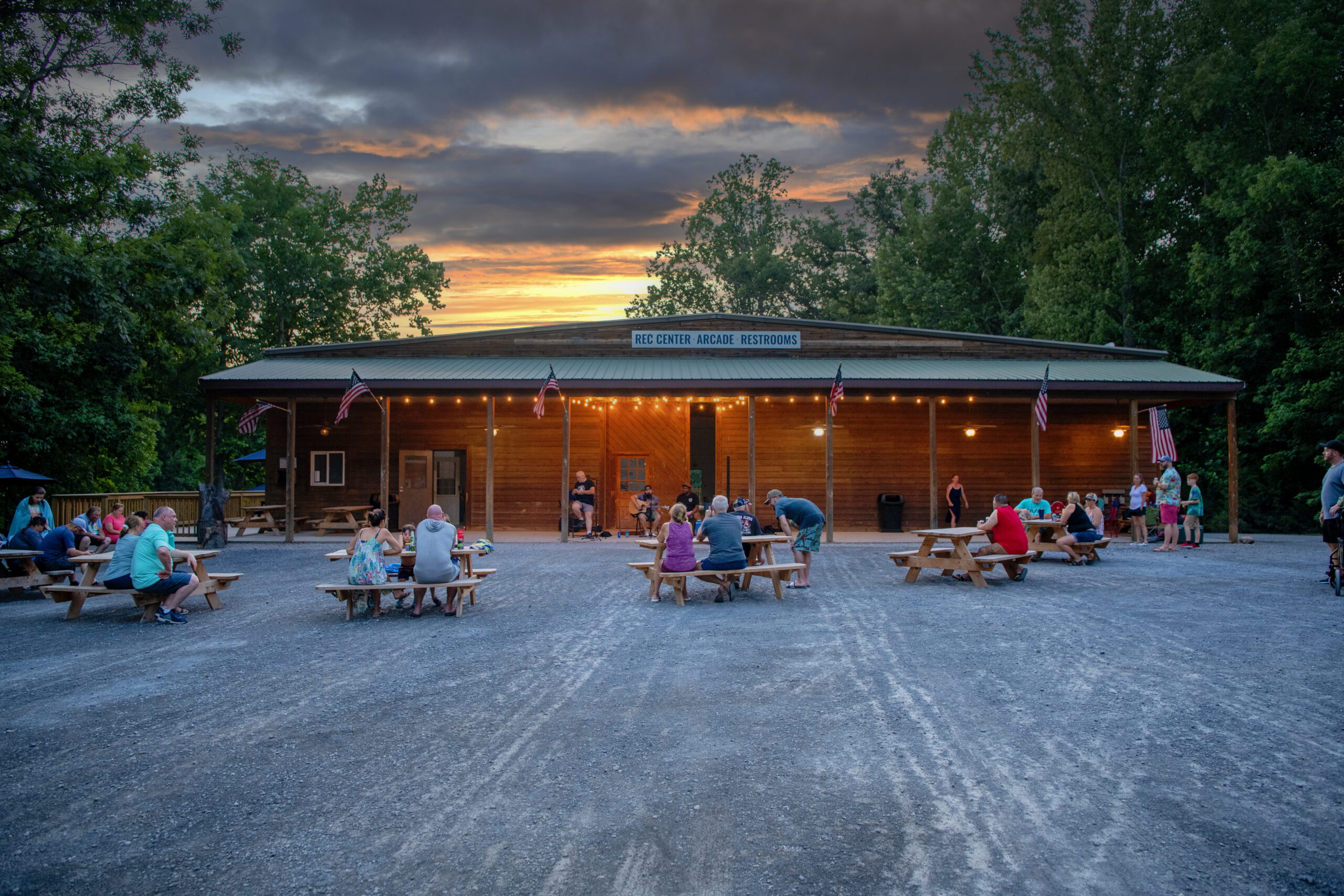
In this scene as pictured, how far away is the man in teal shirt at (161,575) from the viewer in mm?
8109

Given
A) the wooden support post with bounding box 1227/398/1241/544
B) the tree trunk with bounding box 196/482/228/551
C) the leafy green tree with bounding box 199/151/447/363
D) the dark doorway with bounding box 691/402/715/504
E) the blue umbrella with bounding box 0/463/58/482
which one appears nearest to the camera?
the blue umbrella with bounding box 0/463/58/482

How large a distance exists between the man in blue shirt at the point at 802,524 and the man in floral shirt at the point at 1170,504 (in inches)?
314

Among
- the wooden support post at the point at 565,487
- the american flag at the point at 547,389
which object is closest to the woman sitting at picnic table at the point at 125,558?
the american flag at the point at 547,389

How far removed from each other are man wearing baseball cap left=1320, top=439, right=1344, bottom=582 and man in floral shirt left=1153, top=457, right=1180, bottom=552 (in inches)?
213

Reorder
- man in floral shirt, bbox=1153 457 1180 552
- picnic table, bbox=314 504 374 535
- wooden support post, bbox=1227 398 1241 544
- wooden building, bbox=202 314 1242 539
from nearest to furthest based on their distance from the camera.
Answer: man in floral shirt, bbox=1153 457 1180 552 → wooden support post, bbox=1227 398 1241 544 → picnic table, bbox=314 504 374 535 → wooden building, bbox=202 314 1242 539

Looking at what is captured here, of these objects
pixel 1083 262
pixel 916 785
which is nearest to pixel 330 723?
pixel 916 785

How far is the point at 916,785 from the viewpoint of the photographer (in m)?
3.73

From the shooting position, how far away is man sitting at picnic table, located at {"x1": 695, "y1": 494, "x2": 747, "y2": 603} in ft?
30.1

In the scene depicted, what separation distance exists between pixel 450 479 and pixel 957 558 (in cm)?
1381

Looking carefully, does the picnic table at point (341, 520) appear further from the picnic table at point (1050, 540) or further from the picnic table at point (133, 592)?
the picnic table at point (1050, 540)

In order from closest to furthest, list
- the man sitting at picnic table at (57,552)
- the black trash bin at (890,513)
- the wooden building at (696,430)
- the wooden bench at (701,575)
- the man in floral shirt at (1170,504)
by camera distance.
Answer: the wooden bench at (701,575)
the man sitting at picnic table at (57,552)
the man in floral shirt at (1170,504)
the black trash bin at (890,513)
the wooden building at (696,430)

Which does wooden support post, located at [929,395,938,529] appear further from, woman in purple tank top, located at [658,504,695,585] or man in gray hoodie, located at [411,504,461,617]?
man in gray hoodie, located at [411,504,461,617]

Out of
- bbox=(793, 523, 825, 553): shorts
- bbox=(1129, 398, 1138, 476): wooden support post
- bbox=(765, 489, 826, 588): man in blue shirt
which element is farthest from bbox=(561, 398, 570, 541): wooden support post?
bbox=(1129, 398, 1138, 476): wooden support post

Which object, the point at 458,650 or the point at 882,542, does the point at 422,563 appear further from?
the point at 882,542
